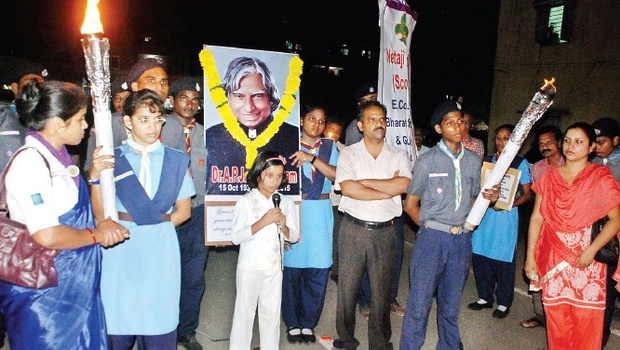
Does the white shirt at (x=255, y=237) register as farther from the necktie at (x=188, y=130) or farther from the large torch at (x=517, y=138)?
the large torch at (x=517, y=138)

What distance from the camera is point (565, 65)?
1647 cm

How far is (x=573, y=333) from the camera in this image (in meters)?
4.08

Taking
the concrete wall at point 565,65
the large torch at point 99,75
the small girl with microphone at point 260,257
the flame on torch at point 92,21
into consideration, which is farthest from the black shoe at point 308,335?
the concrete wall at point 565,65

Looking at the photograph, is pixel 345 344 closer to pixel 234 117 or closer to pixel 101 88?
pixel 234 117

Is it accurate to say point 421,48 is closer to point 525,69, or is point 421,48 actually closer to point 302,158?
point 525,69

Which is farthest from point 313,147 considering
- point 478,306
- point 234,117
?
point 478,306

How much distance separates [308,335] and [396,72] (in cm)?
283

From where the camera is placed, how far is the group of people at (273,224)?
8.70 ft

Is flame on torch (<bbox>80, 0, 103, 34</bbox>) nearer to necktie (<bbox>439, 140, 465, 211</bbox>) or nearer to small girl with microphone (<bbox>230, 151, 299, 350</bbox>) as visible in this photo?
small girl with microphone (<bbox>230, 151, 299, 350</bbox>)

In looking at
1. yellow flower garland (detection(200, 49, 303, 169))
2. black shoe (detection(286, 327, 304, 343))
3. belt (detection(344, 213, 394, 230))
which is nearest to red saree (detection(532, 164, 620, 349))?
belt (detection(344, 213, 394, 230))

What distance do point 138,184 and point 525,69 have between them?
17530 mm

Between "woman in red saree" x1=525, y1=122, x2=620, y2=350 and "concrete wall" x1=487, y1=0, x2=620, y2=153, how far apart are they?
13.1 meters

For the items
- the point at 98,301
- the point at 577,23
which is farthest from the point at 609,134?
the point at 577,23

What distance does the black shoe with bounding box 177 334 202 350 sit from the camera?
174 inches
